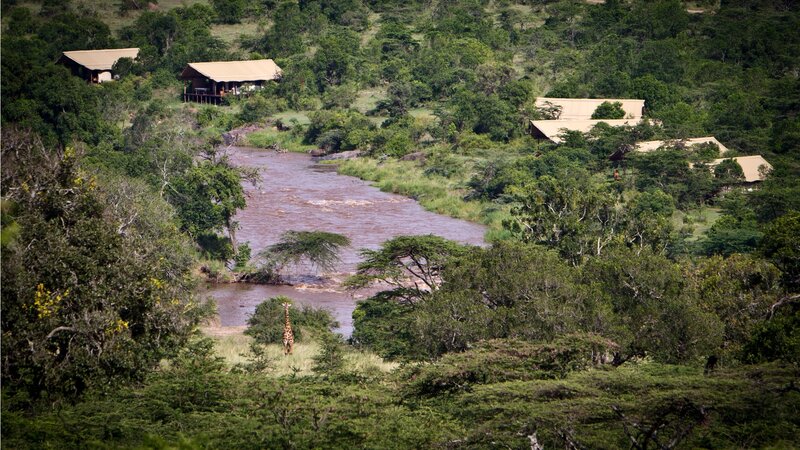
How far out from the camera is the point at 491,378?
16828mm

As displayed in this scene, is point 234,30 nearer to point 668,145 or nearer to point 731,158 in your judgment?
point 668,145

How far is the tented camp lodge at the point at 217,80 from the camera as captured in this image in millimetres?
51812

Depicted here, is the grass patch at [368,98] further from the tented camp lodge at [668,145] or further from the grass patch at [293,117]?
the tented camp lodge at [668,145]

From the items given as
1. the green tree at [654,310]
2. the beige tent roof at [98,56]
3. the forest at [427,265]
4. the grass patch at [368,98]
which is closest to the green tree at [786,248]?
the forest at [427,265]

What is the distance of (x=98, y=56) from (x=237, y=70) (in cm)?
685

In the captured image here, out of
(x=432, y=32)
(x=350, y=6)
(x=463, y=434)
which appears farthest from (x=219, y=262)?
(x=350, y=6)

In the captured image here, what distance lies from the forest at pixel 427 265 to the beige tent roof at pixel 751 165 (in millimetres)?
568

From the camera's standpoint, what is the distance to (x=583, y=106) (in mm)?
45469

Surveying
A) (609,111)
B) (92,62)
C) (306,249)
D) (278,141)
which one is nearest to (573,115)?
(609,111)

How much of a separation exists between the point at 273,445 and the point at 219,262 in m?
→ 15.6

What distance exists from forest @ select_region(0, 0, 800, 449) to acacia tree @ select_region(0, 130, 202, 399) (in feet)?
0.13

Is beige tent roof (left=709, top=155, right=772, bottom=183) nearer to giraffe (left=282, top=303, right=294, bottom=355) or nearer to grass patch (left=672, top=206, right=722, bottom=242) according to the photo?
grass patch (left=672, top=206, right=722, bottom=242)

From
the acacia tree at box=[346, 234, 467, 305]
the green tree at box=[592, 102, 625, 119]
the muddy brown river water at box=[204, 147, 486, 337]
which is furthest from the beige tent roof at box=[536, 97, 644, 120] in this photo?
the acacia tree at box=[346, 234, 467, 305]

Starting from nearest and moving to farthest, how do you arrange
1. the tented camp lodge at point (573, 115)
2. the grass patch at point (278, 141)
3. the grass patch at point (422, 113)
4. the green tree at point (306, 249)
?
the green tree at point (306, 249) → the tented camp lodge at point (573, 115) → the grass patch at point (278, 141) → the grass patch at point (422, 113)
